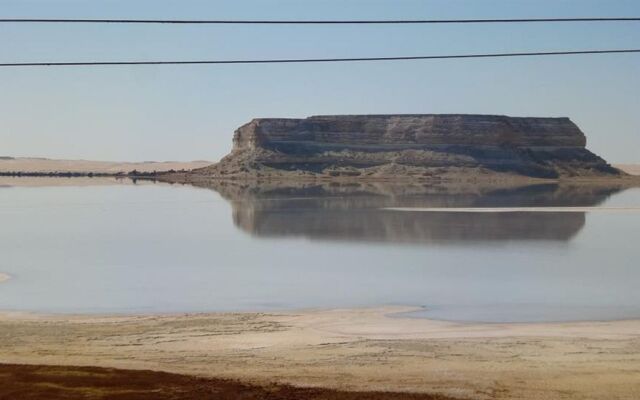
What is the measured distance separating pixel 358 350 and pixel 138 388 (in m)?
3.48

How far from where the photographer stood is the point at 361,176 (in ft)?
351

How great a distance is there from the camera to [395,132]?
122m

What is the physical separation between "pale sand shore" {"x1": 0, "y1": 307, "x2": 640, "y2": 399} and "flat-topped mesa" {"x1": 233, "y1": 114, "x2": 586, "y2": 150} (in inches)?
4144

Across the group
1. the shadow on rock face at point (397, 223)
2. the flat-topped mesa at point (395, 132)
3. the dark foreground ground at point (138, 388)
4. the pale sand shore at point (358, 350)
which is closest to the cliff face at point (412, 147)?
the flat-topped mesa at point (395, 132)

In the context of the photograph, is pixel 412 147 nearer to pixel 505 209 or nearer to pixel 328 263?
pixel 505 209

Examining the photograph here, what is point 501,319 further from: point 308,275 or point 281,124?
point 281,124

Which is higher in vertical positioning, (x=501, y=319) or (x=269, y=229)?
(x=269, y=229)

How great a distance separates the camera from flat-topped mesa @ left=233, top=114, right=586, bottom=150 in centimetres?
12056

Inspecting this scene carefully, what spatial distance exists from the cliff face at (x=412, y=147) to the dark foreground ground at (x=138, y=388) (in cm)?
9943

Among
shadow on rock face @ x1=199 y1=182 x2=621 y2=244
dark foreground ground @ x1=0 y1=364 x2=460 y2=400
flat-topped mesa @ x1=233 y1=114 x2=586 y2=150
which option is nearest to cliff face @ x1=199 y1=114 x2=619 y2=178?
flat-topped mesa @ x1=233 y1=114 x2=586 y2=150

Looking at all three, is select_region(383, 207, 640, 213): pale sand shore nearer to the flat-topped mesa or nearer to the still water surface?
the still water surface

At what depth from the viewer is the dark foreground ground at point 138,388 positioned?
8.69 m

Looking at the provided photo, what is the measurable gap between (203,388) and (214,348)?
281cm

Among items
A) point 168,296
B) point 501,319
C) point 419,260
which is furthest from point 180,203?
Answer: point 501,319
